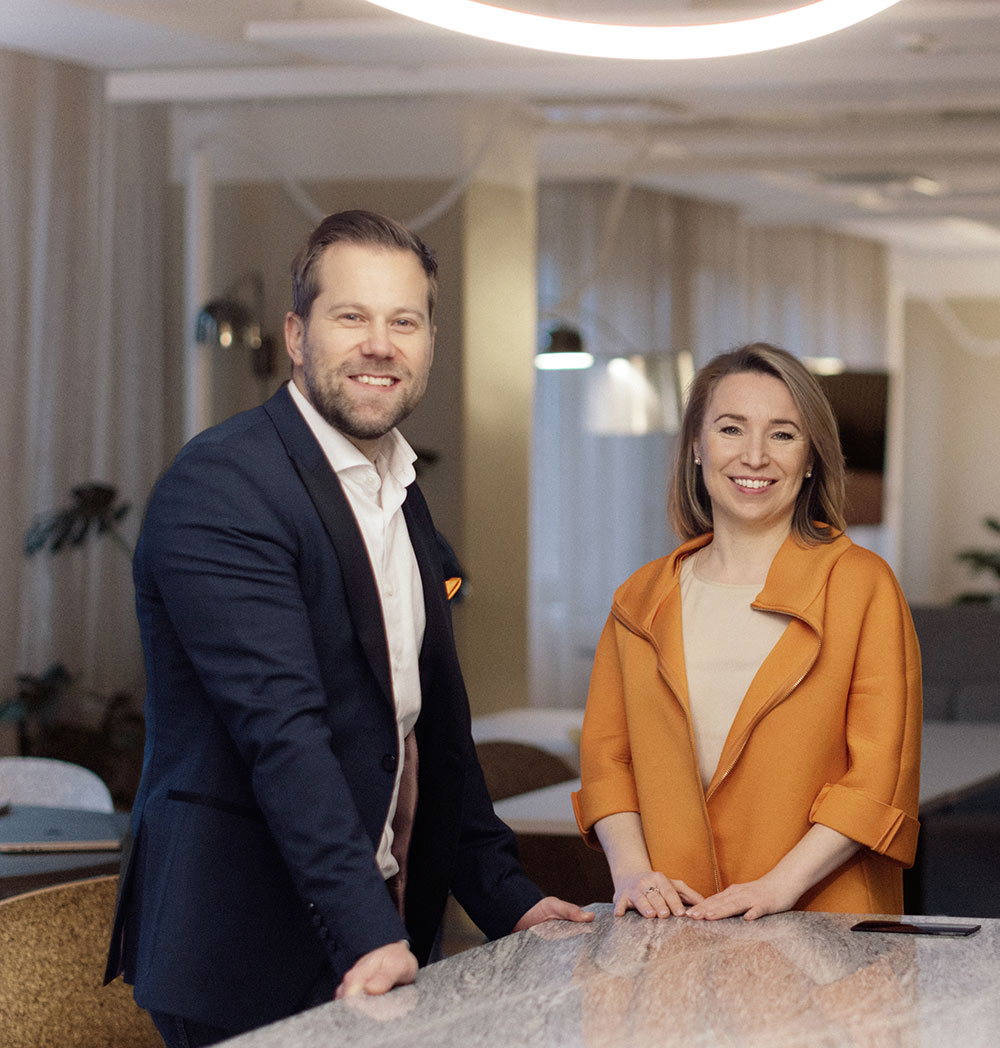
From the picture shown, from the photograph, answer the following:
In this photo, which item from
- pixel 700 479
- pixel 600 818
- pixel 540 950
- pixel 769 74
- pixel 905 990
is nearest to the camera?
pixel 905 990

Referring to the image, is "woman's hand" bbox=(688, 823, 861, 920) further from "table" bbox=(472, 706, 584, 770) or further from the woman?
"table" bbox=(472, 706, 584, 770)

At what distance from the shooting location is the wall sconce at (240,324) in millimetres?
5645

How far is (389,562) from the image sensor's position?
1.71 meters

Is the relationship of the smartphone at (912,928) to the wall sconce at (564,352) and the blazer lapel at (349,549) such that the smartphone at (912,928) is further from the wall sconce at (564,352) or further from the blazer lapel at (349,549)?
the wall sconce at (564,352)

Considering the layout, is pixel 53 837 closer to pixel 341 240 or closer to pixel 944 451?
pixel 341 240

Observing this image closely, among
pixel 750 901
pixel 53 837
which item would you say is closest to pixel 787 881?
pixel 750 901

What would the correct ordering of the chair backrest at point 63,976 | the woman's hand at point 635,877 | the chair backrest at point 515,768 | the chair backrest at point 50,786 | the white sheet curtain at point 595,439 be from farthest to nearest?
the white sheet curtain at point 595,439 < the chair backrest at point 50,786 < the chair backrest at point 515,768 < the chair backrest at point 63,976 < the woman's hand at point 635,877

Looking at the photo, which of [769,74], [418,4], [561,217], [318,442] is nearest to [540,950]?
[318,442]

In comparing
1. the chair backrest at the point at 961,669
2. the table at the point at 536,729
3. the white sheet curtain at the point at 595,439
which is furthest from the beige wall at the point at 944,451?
the table at the point at 536,729

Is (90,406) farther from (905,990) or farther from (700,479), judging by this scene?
(905,990)

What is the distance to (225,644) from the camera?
1511 millimetres

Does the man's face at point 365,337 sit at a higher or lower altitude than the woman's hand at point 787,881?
higher

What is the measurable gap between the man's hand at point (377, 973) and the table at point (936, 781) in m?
1.48

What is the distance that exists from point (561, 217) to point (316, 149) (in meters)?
3.05
